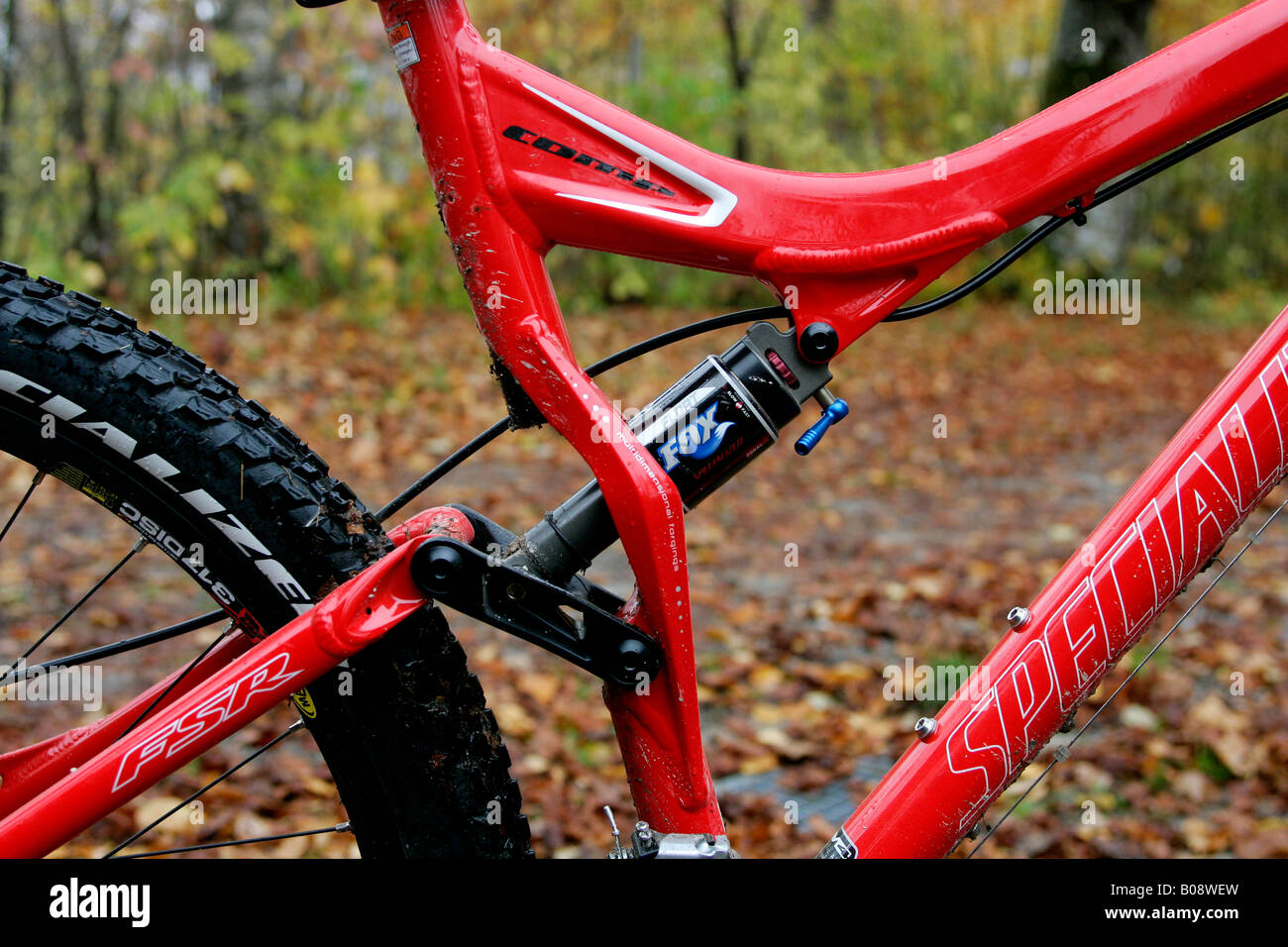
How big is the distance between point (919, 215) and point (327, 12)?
7050 mm

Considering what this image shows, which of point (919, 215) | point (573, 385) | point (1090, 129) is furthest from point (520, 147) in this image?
point (1090, 129)

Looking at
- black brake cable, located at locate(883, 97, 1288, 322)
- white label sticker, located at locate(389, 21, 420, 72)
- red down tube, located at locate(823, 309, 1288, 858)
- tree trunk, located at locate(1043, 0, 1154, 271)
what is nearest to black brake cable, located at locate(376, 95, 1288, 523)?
black brake cable, located at locate(883, 97, 1288, 322)

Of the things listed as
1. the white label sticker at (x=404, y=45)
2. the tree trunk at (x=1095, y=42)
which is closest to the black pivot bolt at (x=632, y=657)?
the white label sticker at (x=404, y=45)

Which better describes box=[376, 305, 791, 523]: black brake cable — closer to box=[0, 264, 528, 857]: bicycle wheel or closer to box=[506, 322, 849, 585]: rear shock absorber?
box=[506, 322, 849, 585]: rear shock absorber

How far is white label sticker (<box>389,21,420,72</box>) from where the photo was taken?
52.0 inches

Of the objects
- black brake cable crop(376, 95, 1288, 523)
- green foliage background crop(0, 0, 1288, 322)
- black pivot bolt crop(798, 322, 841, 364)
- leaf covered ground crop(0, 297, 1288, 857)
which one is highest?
green foliage background crop(0, 0, 1288, 322)

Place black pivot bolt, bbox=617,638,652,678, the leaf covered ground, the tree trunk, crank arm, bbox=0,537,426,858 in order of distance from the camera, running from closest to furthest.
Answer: crank arm, bbox=0,537,426,858, black pivot bolt, bbox=617,638,652,678, the leaf covered ground, the tree trunk

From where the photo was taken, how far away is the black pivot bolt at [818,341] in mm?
1413

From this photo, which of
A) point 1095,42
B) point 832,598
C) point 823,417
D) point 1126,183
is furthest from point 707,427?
point 1095,42

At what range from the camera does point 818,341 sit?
1.42 m

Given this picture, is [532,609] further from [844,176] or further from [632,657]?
[844,176]

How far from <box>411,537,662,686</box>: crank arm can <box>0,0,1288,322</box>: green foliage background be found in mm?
6265

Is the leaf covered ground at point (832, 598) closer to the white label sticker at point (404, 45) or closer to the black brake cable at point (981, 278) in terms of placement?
the black brake cable at point (981, 278)

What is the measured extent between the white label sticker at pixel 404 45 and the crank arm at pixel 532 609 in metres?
0.59
